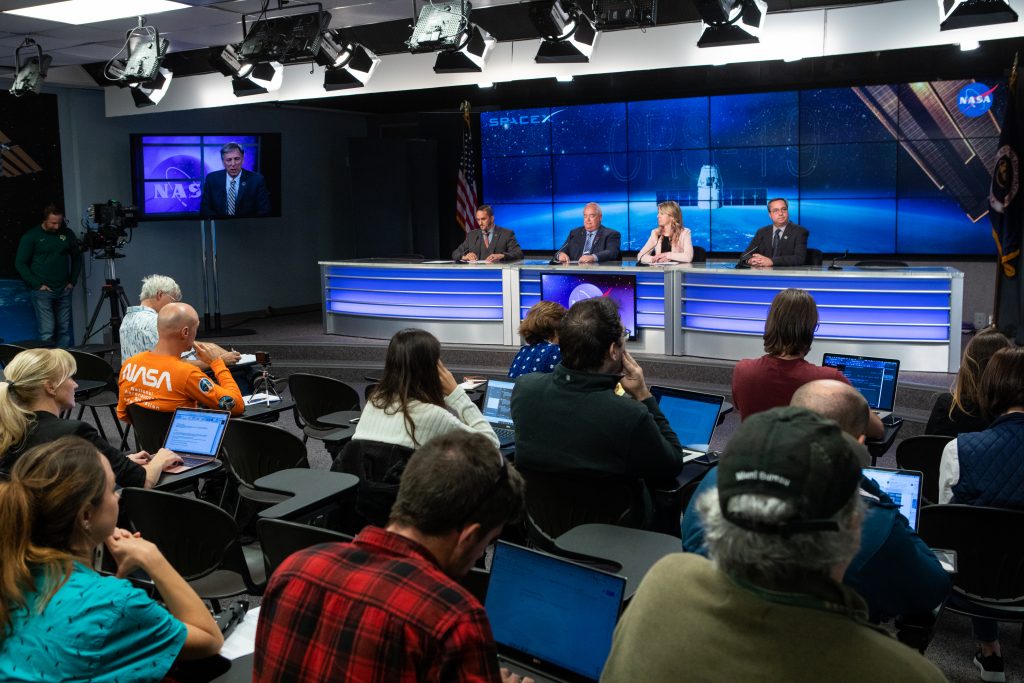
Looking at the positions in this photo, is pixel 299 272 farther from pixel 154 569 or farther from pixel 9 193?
pixel 154 569

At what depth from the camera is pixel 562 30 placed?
6.71 meters

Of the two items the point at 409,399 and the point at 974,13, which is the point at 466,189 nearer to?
the point at 974,13

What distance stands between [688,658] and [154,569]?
1346 mm

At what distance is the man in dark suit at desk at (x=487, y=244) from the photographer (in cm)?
894

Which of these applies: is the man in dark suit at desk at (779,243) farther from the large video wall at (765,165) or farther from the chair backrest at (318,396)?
the chair backrest at (318,396)

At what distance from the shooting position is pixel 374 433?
3283 mm

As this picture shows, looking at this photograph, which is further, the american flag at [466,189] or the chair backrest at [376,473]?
the american flag at [466,189]

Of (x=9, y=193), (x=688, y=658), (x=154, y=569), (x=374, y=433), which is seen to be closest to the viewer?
(x=688, y=658)

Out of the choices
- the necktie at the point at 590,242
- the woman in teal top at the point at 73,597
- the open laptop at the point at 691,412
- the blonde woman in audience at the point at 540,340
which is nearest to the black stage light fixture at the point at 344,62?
the necktie at the point at 590,242

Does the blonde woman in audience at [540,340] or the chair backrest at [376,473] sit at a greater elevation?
the blonde woman in audience at [540,340]

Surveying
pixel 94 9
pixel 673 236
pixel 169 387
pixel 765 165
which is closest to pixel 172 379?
pixel 169 387

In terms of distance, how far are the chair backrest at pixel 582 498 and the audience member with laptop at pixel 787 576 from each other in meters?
1.82

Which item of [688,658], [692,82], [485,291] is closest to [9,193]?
[485,291]

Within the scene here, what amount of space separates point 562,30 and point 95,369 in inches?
161
